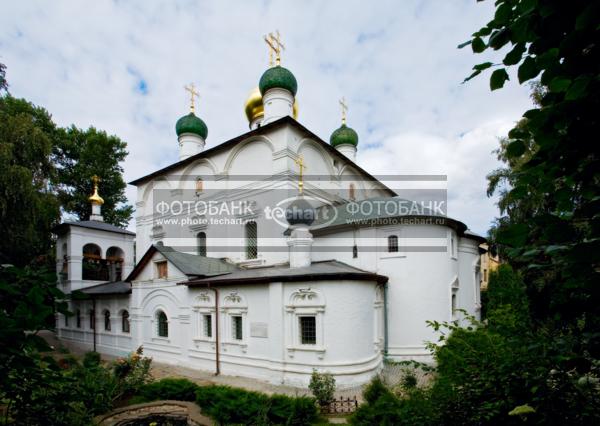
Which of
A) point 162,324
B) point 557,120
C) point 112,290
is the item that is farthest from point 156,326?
point 557,120

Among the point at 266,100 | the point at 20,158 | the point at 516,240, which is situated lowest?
the point at 516,240

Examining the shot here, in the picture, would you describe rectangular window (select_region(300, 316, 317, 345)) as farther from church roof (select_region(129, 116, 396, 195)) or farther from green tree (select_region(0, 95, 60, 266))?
green tree (select_region(0, 95, 60, 266))

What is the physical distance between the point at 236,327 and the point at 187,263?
3047mm

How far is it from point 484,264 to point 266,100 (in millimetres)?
34362

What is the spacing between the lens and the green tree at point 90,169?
2598 centimetres

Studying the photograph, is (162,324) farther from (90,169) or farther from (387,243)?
(90,169)

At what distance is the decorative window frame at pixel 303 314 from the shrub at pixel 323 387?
912 mm

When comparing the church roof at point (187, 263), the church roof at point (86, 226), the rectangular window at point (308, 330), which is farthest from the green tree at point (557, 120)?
the church roof at point (86, 226)

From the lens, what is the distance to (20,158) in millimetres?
14586

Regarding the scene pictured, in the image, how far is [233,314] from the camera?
11188 millimetres

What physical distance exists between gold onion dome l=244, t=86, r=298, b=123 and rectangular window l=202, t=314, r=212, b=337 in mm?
11386

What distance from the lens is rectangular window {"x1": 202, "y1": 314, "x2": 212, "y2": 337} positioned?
11.7 meters

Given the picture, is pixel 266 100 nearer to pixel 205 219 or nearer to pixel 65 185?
pixel 205 219

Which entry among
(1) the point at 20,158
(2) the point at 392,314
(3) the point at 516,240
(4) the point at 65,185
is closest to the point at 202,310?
(2) the point at 392,314
